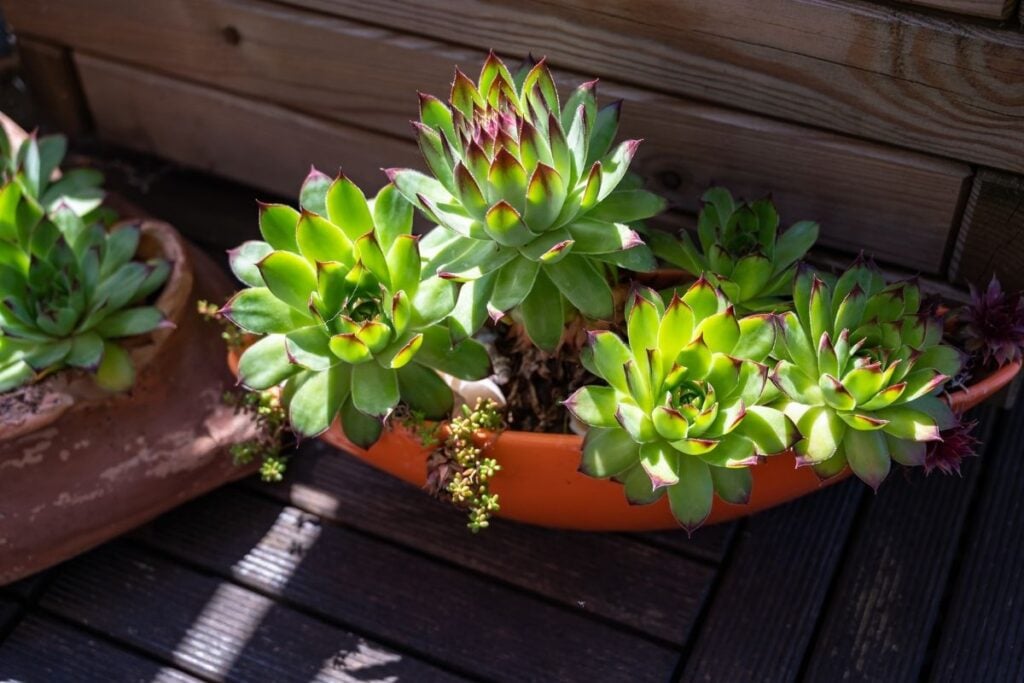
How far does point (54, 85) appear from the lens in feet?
6.77

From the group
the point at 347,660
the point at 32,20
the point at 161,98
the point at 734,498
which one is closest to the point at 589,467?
the point at 734,498

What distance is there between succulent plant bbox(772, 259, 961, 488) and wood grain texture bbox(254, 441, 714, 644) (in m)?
0.31

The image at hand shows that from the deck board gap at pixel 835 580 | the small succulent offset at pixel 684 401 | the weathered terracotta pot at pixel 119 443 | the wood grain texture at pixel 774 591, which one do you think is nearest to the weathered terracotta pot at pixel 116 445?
the weathered terracotta pot at pixel 119 443

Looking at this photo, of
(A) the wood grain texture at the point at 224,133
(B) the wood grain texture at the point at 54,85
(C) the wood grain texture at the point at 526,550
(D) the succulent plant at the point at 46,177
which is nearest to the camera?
(C) the wood grain texture at the point at 526,550

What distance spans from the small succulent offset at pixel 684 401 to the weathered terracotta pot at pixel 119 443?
1.96 ft

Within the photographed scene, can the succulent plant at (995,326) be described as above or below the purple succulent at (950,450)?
above

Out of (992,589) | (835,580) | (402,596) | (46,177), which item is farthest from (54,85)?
(992,589)

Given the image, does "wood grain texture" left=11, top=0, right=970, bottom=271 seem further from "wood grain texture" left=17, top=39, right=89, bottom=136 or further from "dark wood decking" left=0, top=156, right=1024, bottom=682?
"dark wood decking" left=0, top=156, right=1024, bottom=682

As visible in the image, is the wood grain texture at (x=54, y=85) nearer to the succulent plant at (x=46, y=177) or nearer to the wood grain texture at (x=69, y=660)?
the succulent plant at (x=46, y=177)

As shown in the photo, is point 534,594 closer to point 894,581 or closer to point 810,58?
point 894,581

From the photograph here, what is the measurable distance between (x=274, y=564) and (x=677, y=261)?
70cm

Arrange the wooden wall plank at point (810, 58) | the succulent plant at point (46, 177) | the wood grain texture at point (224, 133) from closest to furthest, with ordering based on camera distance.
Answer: the wooden wall plank at point (810, 58) → the succulent plant at point (46, 177) → the wood grain texture at point (224, 133)

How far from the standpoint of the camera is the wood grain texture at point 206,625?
4.48 ft

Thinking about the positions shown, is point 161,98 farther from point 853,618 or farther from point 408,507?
point 853,618
